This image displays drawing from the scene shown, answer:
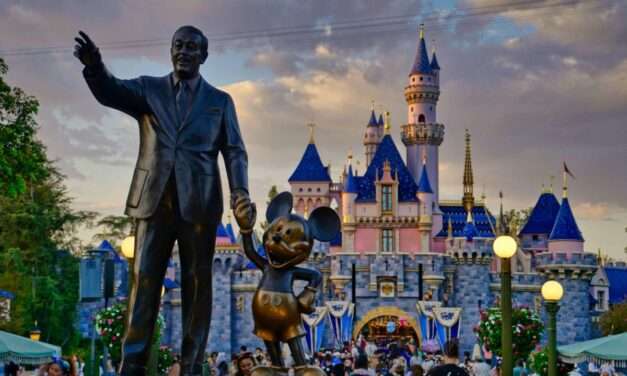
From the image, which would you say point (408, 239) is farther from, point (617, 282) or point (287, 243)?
point (287, 243)

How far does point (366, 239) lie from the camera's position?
58.4 metres

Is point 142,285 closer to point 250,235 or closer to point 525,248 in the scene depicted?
point 250,235

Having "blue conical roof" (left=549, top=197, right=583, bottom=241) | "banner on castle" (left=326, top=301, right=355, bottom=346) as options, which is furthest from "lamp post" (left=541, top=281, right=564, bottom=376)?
"blue conical roof" (left=549, top=197, right=583, bottom=241)

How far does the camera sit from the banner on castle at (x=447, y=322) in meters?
48.9

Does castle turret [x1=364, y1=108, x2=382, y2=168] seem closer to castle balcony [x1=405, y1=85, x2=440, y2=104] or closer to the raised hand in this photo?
castle balcony [x1=405, y1=85, x2=440, y2=104]

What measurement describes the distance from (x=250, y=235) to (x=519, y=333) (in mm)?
17762

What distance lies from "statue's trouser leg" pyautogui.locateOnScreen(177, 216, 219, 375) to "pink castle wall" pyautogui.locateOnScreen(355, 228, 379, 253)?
5200 cm

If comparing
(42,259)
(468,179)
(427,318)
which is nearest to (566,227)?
(427,318)

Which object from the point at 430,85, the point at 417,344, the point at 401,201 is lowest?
the point at 417,344

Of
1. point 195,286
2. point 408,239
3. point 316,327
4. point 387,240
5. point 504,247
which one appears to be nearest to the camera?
point 195,286

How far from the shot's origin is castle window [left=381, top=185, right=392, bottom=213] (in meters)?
58.4

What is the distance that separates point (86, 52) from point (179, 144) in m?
0.72

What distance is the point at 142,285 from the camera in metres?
6.02

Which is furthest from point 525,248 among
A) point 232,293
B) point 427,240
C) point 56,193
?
point 56,193
